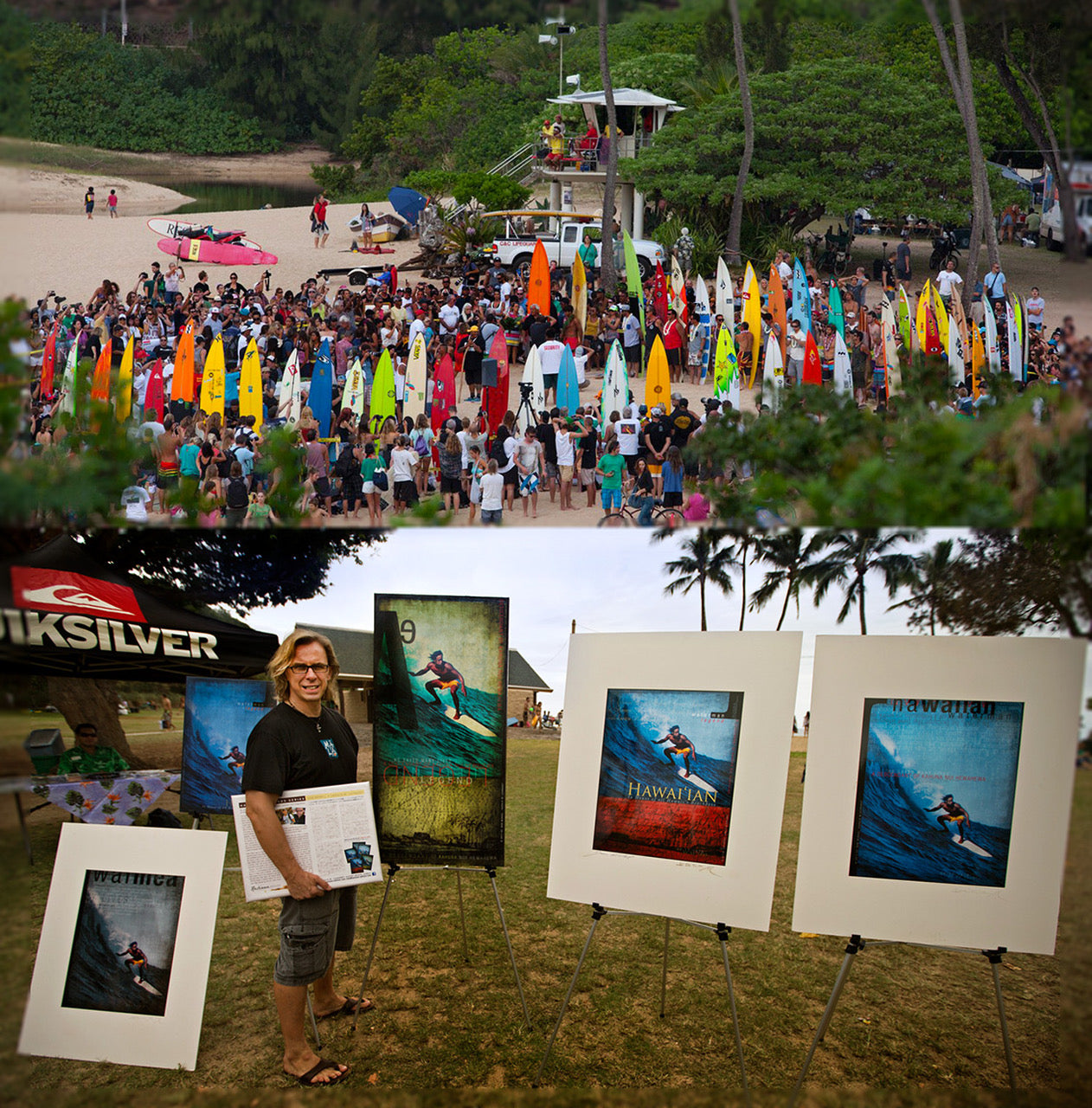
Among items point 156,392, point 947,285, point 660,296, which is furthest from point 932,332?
point 156,392

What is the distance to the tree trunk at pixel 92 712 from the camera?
559cm

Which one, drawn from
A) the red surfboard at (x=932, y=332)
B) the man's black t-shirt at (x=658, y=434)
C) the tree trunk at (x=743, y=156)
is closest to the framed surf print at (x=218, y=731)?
the man's black t-shirt at (x=658, y=434)

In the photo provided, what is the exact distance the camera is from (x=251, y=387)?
13930 millimetres

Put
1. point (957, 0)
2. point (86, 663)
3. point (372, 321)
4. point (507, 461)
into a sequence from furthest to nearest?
point (372, 321) → point (507, 461) → point (957, 0) → point (86, 663)

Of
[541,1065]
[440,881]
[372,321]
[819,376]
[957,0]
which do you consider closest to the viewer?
[541,1065]

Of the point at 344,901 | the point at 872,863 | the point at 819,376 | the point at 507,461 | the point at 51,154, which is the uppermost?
the point at 51,154

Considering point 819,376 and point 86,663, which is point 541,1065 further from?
point 819,376

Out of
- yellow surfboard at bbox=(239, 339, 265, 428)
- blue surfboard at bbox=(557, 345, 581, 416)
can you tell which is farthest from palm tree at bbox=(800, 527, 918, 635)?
yellow surfboard at bbox=(239, 339, 265, 428)

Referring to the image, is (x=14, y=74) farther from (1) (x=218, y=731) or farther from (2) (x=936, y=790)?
(2) (x=936, y=790)

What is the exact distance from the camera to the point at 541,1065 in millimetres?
3795

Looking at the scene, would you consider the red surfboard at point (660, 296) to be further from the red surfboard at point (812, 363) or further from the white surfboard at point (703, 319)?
the red surfboard at point (812, 363)

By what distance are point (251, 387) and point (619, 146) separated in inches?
364

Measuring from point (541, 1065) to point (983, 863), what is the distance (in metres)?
1.68

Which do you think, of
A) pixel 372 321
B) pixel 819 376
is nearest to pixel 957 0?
pixel 819 376
